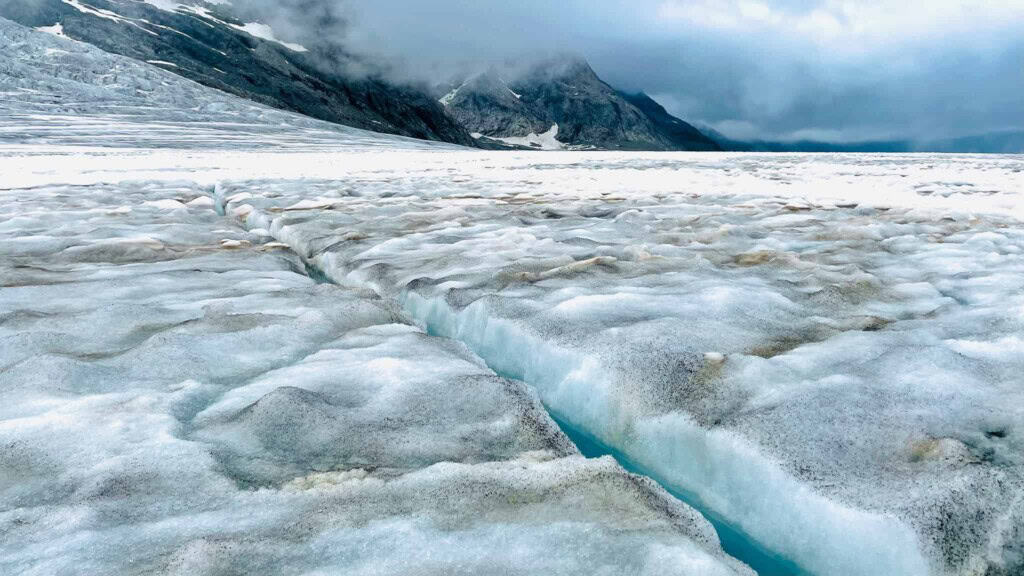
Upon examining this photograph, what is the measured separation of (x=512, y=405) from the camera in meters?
2.55

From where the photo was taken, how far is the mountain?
3647 inches

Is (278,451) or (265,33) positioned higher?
(265,33)

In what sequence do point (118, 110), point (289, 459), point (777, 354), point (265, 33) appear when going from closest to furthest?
point (289, 459)
point (777, 354)
point (118, 110)
point (265, 33)

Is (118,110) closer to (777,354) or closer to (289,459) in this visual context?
(289,459)

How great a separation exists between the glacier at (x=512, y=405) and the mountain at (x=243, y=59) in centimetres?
9281

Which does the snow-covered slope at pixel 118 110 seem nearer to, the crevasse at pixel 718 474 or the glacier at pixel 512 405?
the glacier at pixel 512 405

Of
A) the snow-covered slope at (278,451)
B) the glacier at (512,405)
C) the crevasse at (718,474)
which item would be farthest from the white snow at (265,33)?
the crevasse at (718,474)

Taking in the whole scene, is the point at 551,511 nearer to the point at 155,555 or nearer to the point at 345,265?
the point at 155,555

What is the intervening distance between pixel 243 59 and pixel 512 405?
12224 cm

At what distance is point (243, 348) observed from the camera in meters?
3.28

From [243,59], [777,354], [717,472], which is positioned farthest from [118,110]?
[243,59]

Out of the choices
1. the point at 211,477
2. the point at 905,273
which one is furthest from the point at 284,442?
the point at 905,273

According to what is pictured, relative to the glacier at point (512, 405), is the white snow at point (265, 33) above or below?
above

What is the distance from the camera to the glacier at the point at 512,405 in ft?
5.81
